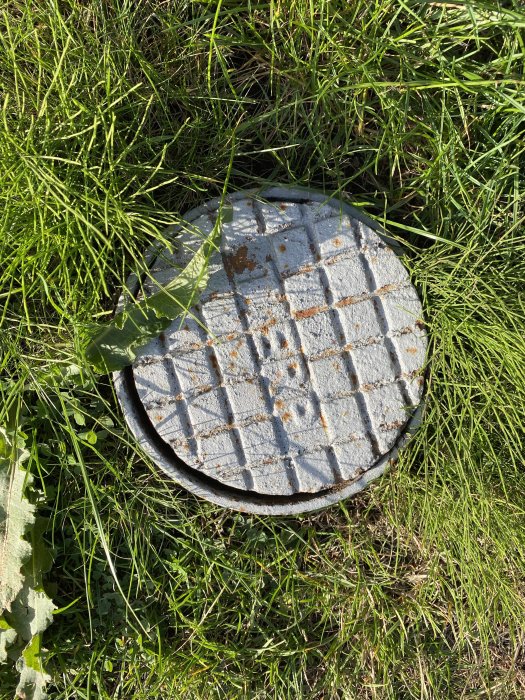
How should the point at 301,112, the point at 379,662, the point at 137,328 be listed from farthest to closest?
the point at 379,662 < the point at 301,112 < the point at 137,328

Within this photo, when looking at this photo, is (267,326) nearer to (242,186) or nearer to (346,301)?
(346,301)

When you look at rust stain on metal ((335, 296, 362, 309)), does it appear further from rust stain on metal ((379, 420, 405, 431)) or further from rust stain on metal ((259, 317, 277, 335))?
rust stain on metal ((379, 420, 405, 431))

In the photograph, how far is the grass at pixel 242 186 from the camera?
146 cm

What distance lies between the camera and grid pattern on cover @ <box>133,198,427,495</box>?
1.47m

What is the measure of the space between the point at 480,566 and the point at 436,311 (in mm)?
652

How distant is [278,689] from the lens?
162 centimetres

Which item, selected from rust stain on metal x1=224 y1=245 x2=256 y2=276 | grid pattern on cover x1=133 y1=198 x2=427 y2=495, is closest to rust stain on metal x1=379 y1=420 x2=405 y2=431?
grid pattern on cover x1=133 y1=198 x2=427 y2=495

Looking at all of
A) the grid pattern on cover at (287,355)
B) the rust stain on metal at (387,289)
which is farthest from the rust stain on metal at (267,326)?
the rust stain on metal at (387,289)

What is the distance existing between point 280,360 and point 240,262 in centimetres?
25

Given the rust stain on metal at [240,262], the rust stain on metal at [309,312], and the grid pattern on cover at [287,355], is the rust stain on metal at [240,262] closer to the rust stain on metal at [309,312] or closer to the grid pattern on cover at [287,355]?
the grid pattern on cover at [287,355]

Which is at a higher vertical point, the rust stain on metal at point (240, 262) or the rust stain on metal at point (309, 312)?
the rust stain on metal at point (240, 262)

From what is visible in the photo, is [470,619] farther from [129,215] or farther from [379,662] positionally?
[129,215]

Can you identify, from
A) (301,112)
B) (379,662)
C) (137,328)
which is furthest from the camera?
(379,662)

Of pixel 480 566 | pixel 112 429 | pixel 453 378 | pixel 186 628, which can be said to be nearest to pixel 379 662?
pixel 480 566
